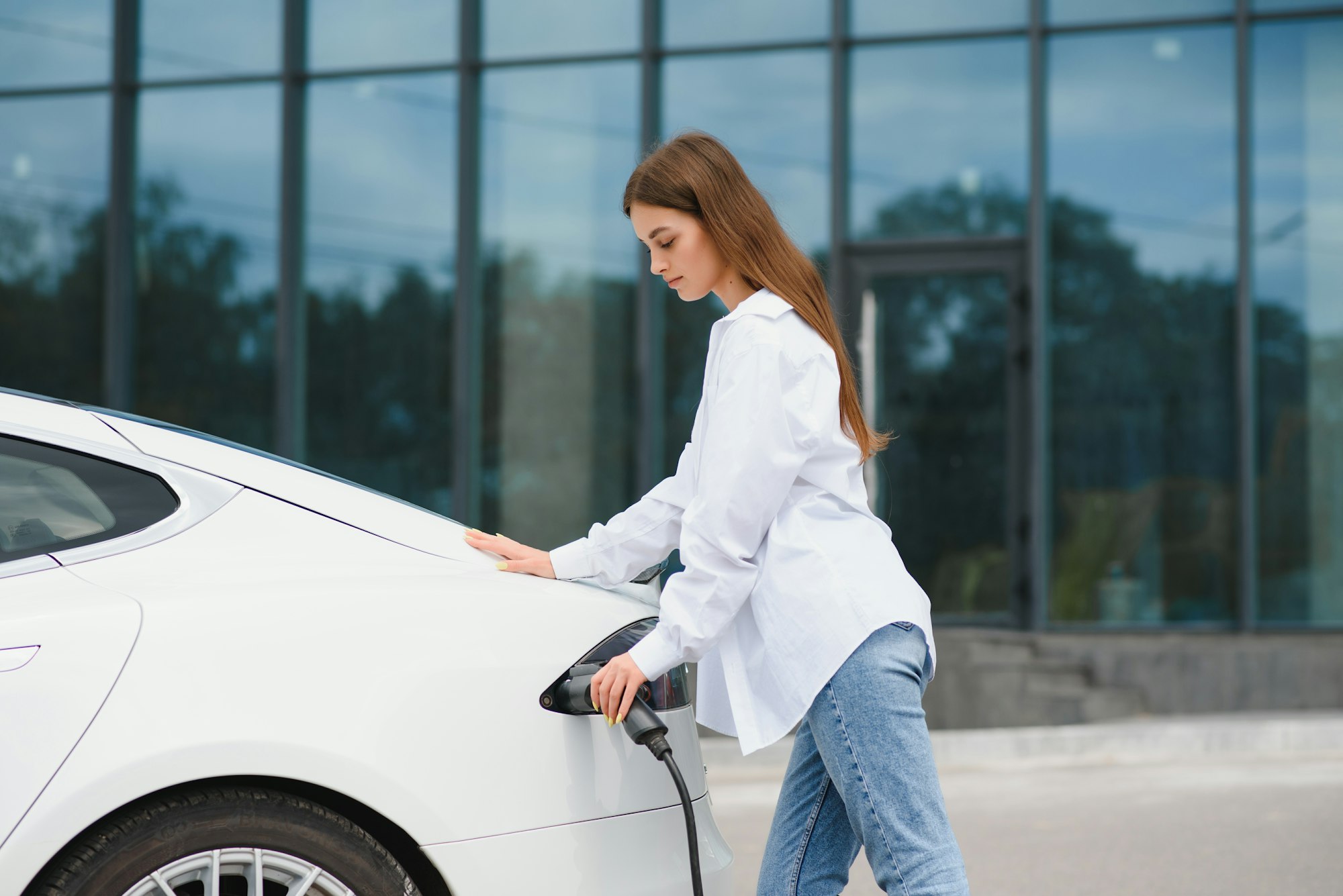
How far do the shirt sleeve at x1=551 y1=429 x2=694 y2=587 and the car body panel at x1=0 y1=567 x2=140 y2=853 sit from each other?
85cm

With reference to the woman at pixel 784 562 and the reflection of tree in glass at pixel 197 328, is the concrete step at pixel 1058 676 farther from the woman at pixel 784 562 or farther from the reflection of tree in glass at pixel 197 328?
the woman at pixel 784 562

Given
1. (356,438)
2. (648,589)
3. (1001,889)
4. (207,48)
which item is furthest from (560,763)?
(207,48)

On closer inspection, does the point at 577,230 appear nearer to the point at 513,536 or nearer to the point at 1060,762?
the point at 513,536

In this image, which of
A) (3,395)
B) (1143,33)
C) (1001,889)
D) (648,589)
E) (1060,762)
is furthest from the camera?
(1143,33)

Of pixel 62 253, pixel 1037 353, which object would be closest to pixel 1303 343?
pixel 1037 353

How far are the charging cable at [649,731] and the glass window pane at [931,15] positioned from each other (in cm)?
846

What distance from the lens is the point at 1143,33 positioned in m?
9.52

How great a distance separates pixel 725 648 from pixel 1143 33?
8.64m

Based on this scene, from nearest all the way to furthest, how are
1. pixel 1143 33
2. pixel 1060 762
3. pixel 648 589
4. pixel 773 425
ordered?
pixel 773 425 → pixel 648 589 → pixel 1060 762 → pixel 1143 33

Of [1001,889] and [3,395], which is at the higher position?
[3,395]

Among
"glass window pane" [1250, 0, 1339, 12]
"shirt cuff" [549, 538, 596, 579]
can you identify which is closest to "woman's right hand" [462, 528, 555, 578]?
"shirt cuff" [549, 538, 596, 579]

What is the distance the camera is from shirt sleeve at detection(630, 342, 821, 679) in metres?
2.21

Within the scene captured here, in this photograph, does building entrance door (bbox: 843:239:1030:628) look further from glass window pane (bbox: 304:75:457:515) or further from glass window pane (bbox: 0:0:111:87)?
glass window pane (bbox: 0:0:111:87)

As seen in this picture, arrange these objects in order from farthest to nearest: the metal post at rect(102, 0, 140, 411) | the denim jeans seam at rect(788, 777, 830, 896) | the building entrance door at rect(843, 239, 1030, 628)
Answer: the metal post at rect(102, 0, 140, 411) → the building entrance door at rect(843, 239, 1030, 628) → the denim jeans seam at rect(788, 777, 830, 896)
